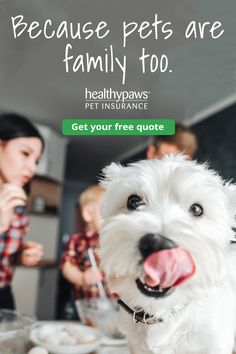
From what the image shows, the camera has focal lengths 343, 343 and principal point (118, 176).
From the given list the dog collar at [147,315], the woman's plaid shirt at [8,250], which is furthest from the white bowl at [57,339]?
the woman's plaid shirt at [8,250]

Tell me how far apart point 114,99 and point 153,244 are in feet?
1.35

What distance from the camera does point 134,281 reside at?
0.42 meters

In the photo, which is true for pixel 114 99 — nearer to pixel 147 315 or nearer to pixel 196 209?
pixel 196 209

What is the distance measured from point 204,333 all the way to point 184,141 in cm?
57

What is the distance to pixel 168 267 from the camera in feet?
1.24

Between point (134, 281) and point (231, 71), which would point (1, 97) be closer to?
point (231, 71)

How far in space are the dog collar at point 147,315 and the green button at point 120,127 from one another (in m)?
0.34

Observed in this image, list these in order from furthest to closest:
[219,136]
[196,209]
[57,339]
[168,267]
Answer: [219,136]
[57,339]
[196,209]
[168,267]

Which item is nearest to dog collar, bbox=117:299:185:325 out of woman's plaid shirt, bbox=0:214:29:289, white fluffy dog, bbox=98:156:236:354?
white fluffy dog, bbox=98:156:236:354

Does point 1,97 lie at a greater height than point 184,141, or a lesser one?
greater

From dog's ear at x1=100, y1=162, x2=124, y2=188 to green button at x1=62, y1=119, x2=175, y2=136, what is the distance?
5.7 inches

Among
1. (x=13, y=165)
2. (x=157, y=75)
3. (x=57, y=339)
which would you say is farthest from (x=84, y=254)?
(x=157, y=75)

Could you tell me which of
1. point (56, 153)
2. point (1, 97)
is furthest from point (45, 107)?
point (56, 153)

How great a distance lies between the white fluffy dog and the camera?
1.32ft
